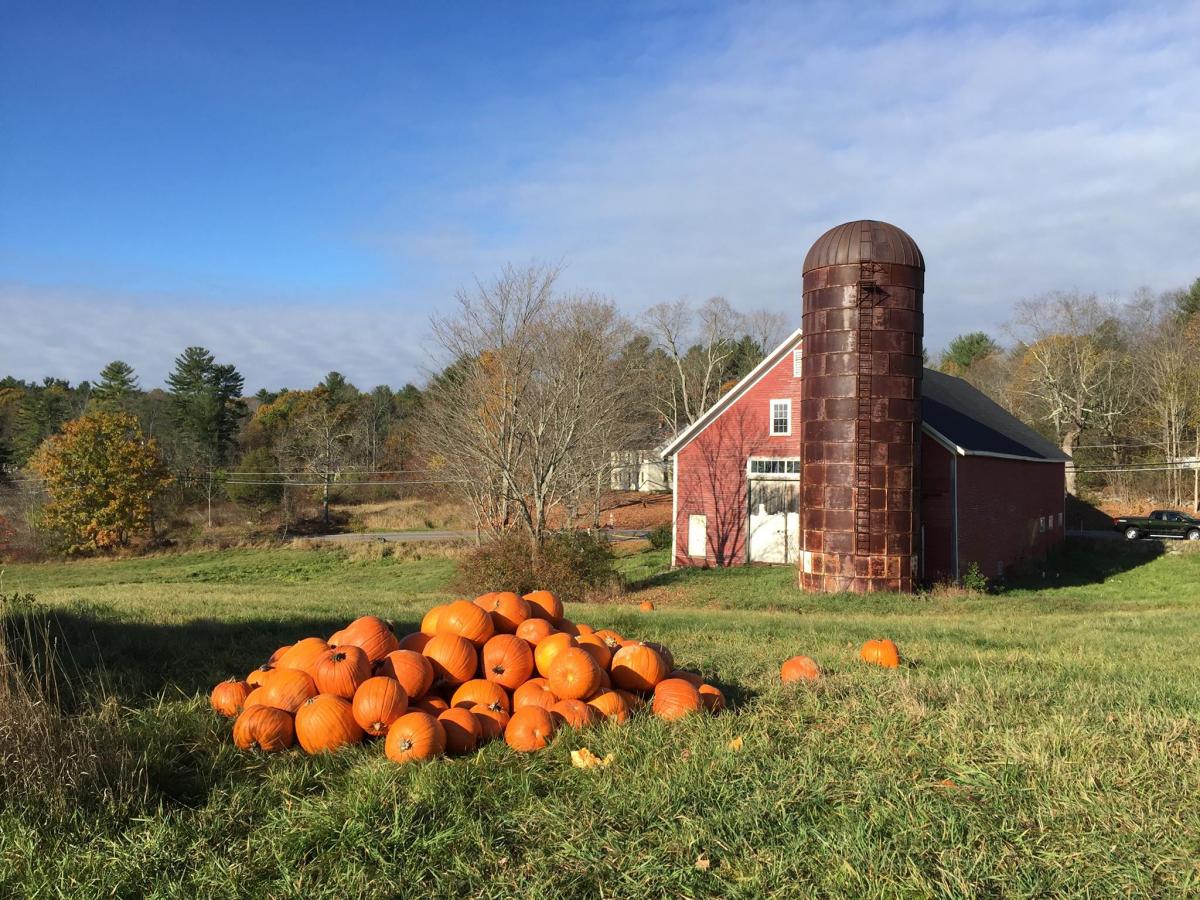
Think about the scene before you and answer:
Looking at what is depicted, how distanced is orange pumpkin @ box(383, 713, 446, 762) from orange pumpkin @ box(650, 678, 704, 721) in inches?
54.9

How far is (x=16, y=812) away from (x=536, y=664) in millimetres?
2927

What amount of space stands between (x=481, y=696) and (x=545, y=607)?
1320 mm

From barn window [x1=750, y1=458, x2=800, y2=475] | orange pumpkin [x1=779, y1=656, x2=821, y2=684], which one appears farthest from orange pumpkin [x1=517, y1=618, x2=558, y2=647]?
barn window [x1=750, y1=458, x2=800, y2=475]

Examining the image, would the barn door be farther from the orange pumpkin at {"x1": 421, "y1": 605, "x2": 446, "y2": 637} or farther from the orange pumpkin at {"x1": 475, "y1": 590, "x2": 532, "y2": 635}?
the orange pumpkin at {"x1": 421, "y1": 605, "x2": 446, "y2": 637}

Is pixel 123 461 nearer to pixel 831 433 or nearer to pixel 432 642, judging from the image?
pixel 831 433

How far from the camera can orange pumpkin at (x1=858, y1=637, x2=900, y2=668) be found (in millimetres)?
7284

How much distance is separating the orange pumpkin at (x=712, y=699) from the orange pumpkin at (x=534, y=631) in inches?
44.6

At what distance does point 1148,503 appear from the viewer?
41.0m

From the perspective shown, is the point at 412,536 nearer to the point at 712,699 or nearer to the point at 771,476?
the point at 771,476

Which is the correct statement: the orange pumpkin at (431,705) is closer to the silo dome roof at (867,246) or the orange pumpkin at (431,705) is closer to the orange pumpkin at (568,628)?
the orange pumpkin at (568,628)

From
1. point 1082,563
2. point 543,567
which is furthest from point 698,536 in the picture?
point 1082,563

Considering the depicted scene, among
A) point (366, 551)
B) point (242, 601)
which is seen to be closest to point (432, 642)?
point (242, 601)

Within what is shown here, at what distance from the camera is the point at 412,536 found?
129ft

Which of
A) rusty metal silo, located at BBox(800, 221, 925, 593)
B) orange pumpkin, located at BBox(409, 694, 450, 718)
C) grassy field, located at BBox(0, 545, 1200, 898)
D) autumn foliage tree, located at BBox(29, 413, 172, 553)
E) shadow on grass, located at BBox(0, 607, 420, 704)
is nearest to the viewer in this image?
grassy field, located at BBox(0, 545, 1200, 898)
